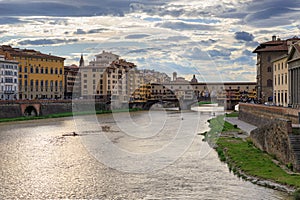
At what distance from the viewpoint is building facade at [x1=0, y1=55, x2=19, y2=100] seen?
243ft

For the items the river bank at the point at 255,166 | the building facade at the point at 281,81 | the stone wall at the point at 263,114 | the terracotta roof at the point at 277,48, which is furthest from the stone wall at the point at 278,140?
the terracotta roof at the point at 277,48

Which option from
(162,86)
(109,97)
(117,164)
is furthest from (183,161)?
A: (162,86)

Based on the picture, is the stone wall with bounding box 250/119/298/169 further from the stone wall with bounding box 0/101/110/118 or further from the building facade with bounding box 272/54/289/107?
the stone wall with bounding box 0/101/110/118

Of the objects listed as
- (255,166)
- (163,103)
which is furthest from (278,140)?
(163,103)

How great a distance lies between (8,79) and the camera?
7556 cm

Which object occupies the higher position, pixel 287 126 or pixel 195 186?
pixel 287 126

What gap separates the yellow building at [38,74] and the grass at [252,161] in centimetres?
5579

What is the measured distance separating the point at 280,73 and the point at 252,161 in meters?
29.1

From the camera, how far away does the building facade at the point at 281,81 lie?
47.2 metres

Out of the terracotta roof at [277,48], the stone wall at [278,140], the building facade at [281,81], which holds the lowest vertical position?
the stone wall at [278,140]

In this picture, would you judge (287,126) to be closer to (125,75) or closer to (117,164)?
(117,164)

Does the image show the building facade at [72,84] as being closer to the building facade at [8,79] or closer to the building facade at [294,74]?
the building facade at [8,79]

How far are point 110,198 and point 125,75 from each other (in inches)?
3425

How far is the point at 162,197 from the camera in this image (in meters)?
→ 17.9
